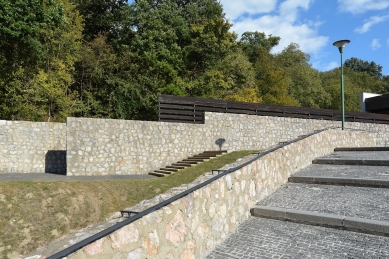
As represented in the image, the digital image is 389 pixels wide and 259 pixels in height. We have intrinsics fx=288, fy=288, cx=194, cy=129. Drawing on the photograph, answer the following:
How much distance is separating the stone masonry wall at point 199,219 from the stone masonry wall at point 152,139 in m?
8.78

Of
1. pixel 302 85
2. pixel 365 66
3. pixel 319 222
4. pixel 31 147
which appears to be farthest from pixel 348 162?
pixel 365 66

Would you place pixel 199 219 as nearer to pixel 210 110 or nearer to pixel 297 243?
pixel 297 243

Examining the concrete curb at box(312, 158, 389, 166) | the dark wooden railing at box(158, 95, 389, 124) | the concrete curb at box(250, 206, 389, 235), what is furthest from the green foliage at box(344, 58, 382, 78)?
the concrete curb at box(250, 206, 389, 235)

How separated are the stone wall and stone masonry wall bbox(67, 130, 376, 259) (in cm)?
1208

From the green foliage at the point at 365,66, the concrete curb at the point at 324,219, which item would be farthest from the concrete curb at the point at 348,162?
the green foliage at the point at 365,66

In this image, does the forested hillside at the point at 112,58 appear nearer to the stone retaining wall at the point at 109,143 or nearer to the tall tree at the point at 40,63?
the tall tree at the point at 40,63

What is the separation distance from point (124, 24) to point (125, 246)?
74.3 feet

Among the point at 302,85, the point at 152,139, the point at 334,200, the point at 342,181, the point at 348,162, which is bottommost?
the point at 334,200

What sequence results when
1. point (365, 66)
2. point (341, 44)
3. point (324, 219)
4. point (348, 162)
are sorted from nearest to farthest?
point (324, 219), point (348, 162), point (341, 44), point (365, 66)

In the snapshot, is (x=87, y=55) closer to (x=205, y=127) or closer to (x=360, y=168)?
(x=205, y=127)

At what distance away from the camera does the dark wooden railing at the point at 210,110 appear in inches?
579

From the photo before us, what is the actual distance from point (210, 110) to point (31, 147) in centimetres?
902

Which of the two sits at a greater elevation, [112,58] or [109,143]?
[112,58]

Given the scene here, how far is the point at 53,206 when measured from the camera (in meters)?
8.20
